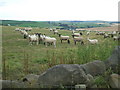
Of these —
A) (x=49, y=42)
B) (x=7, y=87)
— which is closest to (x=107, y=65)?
(x=7, y=87)

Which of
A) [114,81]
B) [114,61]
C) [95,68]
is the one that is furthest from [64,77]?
[114,61]

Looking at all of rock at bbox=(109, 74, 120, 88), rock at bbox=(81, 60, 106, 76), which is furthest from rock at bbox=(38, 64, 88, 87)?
rock at bbox=(81, 60, 106, 76)

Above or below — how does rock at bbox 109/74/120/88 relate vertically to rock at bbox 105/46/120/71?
below

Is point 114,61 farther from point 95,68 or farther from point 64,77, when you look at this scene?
point 64,77

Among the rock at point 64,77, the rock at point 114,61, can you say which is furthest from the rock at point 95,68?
the rock at point 64,77

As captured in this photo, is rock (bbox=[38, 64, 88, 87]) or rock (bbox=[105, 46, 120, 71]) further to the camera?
rock (bbox=[105, 46, 120, 71])

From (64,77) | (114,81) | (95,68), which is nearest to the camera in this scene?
(114,81)

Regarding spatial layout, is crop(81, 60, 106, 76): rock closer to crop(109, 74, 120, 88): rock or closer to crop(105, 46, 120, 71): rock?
crop(105, 46, 120, 71): rock

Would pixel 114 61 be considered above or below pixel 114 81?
above

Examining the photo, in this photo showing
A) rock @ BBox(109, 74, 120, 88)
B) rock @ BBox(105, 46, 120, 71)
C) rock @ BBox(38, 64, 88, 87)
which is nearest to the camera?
rock @ BBox(109, 74, 120, 88)

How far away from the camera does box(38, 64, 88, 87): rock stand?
5.66 meters

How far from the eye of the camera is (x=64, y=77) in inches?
223

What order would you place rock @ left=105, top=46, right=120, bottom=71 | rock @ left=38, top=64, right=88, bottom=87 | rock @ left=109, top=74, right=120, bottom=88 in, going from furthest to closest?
1. rock @ left=105, top=46, right=120, bottom=71
2. rock @ left=38, top=64, right=88, bottom=87
3. rock @ left=109, top=74, right=120, bottom=88

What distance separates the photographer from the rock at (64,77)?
5656 millimetres
